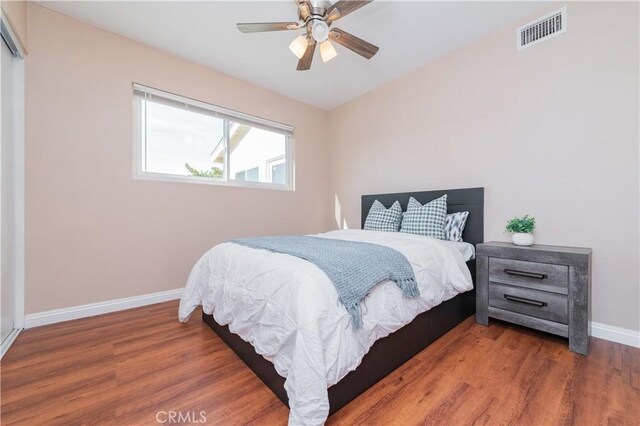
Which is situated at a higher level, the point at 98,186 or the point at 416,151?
the point at 416,151

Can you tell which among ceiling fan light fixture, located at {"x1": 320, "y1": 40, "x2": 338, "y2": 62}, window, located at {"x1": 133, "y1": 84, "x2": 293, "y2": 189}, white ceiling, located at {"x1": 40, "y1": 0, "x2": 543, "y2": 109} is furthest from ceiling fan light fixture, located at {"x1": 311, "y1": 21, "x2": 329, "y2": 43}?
window, located at {"x1": 133, "y1": 84, "x2": 293, "y2": 189}

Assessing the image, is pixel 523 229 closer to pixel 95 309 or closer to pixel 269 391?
pixel 269 391

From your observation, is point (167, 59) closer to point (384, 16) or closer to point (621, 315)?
point (384, 16)

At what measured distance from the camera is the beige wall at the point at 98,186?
2.14 metres

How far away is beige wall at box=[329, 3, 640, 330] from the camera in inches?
71.6

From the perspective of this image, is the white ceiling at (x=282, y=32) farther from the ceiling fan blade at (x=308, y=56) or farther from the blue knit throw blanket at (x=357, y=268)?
the blue knit throw blanket at (x=357, y=268)

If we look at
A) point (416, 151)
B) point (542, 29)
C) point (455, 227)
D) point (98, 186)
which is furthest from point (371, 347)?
point (542, 29)

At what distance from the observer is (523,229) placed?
6.87 feet

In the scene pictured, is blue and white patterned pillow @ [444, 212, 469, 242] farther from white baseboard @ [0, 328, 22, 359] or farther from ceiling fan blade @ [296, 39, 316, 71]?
white baseboard @ [0, 328, 22, 359]

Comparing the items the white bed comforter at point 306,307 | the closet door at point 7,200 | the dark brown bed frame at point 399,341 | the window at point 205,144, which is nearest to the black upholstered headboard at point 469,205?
the dark brown bed frame at point 399,341

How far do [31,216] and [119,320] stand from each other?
1092mm

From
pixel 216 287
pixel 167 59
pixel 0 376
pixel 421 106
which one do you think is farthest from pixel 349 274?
pixel 167 59

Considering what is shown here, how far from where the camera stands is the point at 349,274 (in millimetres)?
1312

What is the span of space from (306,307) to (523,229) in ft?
6.48
